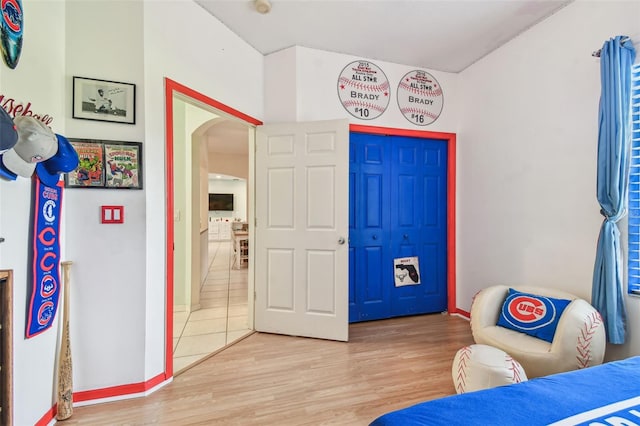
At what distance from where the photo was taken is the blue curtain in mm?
1938

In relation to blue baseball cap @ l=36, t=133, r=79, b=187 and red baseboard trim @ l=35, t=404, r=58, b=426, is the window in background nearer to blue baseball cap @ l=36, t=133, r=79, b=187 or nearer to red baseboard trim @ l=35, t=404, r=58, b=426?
blue baseball cap @ l=36, t=133, r=79, b=187

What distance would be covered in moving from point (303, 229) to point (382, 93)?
1741mm

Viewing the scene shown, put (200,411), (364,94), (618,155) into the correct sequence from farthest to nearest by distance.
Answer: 1. (364,94)
2. (618,155)
3. (200,411)

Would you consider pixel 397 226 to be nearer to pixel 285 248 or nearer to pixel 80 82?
pixel 285 248

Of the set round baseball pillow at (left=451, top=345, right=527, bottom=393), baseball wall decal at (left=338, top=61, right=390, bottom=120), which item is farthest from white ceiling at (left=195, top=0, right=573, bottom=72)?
round baseball pillow at (left=451, top=345, right=527, bottom=393)

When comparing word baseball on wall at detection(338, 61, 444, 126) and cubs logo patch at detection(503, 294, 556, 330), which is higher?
word baseball on wall at detection(338, 61, 444, 126)

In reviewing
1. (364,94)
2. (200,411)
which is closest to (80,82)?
(200,411)

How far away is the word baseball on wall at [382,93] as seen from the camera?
10.4ft

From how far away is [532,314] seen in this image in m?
2.19

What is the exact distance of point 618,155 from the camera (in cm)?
193

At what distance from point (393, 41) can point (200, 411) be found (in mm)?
3414

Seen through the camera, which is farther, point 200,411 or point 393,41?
point 393,41

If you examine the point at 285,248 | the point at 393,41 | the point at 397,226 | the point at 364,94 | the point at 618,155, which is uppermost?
the point at 393,41

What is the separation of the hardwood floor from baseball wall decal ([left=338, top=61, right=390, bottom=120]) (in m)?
2.33
